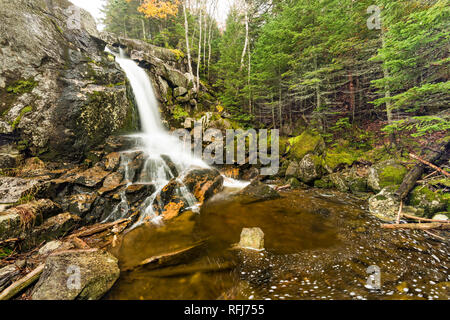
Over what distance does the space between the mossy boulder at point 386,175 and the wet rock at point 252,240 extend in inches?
220

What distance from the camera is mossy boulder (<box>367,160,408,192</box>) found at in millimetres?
5746

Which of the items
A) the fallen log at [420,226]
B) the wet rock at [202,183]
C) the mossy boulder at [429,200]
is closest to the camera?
the fallen log at [420,226]

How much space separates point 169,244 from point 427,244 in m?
5.82

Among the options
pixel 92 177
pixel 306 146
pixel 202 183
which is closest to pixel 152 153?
pixel 92 177

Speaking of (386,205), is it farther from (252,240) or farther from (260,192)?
(252,240)

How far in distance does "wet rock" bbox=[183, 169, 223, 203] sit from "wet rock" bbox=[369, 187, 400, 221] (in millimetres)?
5731

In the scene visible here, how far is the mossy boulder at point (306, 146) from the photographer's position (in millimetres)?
8992

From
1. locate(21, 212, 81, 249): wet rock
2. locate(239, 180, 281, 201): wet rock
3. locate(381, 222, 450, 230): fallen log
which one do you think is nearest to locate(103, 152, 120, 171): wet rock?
locate(21, 212, 81, 249): wet rock

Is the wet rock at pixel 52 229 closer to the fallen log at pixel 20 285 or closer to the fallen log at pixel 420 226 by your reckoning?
the fallen log at pixel 20 285

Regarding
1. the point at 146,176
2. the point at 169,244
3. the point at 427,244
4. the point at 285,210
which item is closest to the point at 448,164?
the point at 427,244

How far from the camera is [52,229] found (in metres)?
4.01

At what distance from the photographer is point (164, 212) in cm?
561

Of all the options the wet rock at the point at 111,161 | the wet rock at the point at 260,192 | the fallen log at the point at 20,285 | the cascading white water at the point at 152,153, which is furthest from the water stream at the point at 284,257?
the wet rock at the point at 111,161

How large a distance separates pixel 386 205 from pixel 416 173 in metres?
1.49
